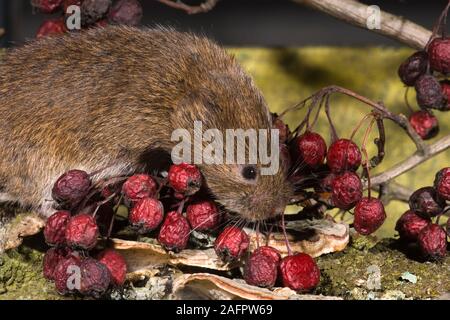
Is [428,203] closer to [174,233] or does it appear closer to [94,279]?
[174,233]

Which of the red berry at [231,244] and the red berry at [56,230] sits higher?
the red berry at [56,230]

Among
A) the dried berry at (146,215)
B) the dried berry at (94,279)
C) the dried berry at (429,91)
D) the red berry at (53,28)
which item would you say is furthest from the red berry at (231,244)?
the red berry at (53,28)

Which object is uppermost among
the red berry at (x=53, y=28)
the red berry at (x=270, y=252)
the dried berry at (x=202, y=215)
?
the red berry at (x=53, y=28)

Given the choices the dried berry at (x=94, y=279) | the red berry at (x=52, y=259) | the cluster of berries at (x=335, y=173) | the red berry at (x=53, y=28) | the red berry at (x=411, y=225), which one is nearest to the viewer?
the dried berry at (x=94, y=279)

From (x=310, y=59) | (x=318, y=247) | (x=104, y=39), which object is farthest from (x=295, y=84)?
(x=318, y=247)

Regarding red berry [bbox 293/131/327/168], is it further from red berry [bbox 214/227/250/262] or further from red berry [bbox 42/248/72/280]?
red berry [bbox 42/248/72/280]

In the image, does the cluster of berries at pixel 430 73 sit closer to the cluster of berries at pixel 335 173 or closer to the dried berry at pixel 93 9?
the cluster of berries at pixel 335 173

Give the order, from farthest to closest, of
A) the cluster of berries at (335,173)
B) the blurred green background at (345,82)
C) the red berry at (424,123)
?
the blurred green background at (345,82) → the red berry at (424,123) → the cluster of berries at (335,173)

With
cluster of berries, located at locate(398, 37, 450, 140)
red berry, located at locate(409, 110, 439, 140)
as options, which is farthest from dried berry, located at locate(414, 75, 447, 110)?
red berry, located at locate(409, 110, 439, 140)
